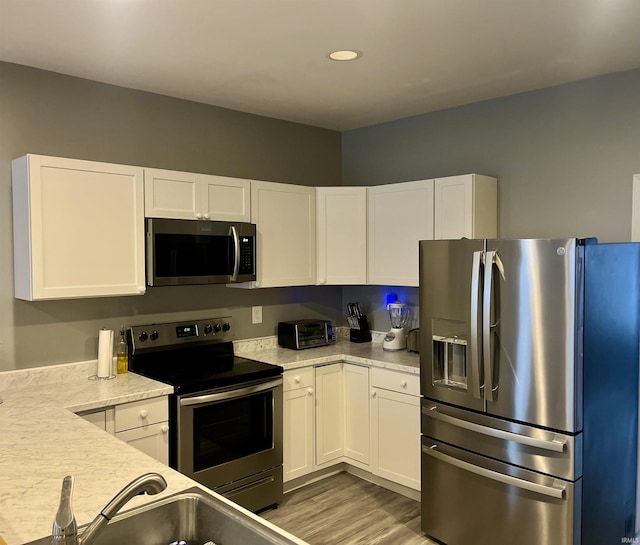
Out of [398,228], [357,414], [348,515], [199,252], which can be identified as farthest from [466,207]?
[348,515]

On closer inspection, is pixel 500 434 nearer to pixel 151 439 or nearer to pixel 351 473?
pixel 351 473

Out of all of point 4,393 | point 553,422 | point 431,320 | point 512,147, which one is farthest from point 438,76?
point 4,393

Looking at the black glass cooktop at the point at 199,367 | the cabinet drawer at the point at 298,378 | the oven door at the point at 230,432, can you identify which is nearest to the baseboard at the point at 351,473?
the oven door at the point at 230,432

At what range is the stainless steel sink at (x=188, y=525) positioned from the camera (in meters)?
1.45

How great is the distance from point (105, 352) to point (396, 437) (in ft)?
6.01

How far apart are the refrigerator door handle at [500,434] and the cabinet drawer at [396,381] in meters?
0.39

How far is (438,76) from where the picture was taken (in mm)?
3244

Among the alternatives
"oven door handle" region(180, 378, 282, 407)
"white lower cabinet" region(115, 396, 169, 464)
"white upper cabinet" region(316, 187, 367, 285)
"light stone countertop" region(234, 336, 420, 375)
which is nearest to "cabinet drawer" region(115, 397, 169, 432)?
"white lower cabinet" region(115, 396, 169, 464)

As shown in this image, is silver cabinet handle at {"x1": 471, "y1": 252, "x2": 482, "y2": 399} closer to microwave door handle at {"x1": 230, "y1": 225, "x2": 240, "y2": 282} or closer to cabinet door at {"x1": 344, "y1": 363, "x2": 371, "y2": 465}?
cabinet door at {"x1": 344, "y1": 363, "x2": 371, "y2": 465}

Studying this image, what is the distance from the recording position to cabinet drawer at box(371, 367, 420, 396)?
3.48 m

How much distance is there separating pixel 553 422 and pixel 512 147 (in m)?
1.84

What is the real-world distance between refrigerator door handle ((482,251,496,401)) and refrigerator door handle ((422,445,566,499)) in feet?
1.20

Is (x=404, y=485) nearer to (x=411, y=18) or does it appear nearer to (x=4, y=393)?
(x=4, y=393)

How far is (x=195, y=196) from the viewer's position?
3.40m
